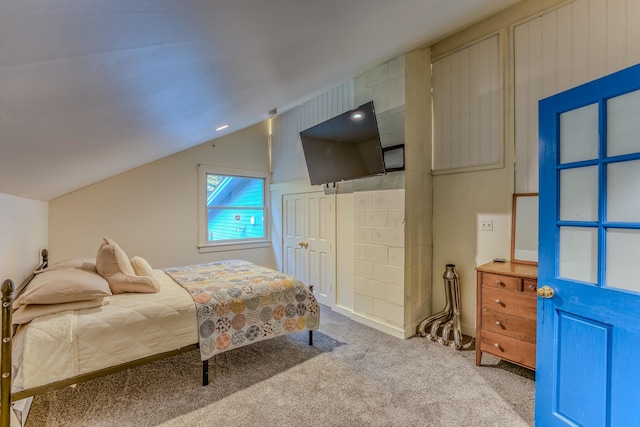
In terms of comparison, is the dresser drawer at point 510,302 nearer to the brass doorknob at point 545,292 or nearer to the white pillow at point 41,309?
the brass doorknob at point 545,292

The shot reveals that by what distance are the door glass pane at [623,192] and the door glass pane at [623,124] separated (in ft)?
0.25

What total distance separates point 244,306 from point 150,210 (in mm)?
2534

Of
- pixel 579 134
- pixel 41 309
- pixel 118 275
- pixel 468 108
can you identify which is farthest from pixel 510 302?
pixel 41 309

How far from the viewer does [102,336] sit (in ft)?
5.92

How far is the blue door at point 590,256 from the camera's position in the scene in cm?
136

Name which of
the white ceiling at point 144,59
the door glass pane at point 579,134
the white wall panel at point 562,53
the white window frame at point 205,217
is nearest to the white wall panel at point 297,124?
the white window frame at point 205,217

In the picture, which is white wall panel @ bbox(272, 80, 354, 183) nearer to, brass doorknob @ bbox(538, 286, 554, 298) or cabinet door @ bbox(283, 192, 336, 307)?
cabinet door @ bbox(283, 192, 336, 307)

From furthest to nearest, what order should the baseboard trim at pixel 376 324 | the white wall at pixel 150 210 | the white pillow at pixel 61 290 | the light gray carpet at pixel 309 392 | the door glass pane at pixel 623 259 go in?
the white wall at pixel 150 210
the baseboard trim at pixel 376 324
the light gray carpet at pixel 309 392
the white pillow at pixel 61 290
the door glass pane at pixel 623 259

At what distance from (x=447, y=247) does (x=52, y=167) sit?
137 inches

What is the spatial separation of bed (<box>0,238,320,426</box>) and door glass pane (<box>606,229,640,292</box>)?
7.01 ft

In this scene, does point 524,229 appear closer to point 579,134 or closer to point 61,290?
point 579,134

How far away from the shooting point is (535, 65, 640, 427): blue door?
4.47 ft

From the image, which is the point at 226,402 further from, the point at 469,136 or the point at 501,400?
the point at 469,136

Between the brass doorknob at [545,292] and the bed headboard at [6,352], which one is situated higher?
the brass doorknob at [545,292]
